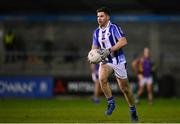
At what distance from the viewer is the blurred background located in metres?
33.2

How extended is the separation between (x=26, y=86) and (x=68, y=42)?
671cm

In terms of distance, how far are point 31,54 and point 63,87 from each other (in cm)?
347

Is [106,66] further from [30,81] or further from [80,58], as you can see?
[80,58]

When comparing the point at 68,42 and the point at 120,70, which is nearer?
the point at 120,70

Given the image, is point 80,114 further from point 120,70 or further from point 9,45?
point 9,45

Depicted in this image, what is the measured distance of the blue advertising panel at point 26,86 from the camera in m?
32.8

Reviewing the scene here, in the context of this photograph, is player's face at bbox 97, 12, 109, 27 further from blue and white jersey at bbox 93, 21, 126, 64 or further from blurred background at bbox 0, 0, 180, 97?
blurred background at bbox 0, 0, 180, 97

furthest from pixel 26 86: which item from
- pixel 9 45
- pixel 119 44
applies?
pixel 119 44

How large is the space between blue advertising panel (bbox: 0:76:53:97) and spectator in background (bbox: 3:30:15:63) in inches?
88.3

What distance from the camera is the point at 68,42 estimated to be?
38938mm

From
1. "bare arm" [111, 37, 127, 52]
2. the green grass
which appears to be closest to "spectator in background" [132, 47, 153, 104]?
the green grass

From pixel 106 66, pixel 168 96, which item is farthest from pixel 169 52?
pixel 106 66

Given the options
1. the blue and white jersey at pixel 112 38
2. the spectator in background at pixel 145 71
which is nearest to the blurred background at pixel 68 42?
the spectator in background at pixel 145 71

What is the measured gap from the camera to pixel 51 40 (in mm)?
38594
